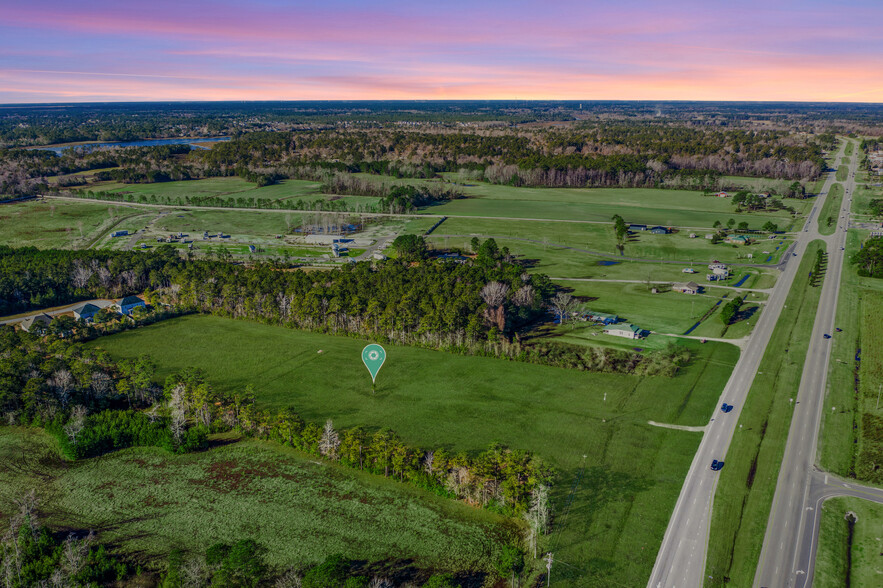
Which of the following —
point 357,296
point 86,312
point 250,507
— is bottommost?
point 250,507

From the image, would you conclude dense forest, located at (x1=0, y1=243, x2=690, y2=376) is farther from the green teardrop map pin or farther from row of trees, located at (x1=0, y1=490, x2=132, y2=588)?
row of trees, located at (x1=0, y1=490, x2=132, y2=588)

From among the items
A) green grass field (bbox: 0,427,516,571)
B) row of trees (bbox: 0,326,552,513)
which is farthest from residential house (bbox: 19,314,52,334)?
green grass field (bbox: 0,427,516,571)

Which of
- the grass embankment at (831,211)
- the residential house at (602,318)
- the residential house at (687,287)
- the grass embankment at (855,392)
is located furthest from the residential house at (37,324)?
the grass embankment at (831,211)

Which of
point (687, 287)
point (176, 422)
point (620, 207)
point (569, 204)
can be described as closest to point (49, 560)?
point (176, 422)

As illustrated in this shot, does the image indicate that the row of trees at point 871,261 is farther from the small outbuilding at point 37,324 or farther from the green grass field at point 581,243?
the small outbuilding at point 37,324

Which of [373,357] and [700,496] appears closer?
[700,496]

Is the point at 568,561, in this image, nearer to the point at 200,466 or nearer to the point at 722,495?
the point at 722,495

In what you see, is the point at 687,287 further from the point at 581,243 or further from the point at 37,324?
the point at 37,324
